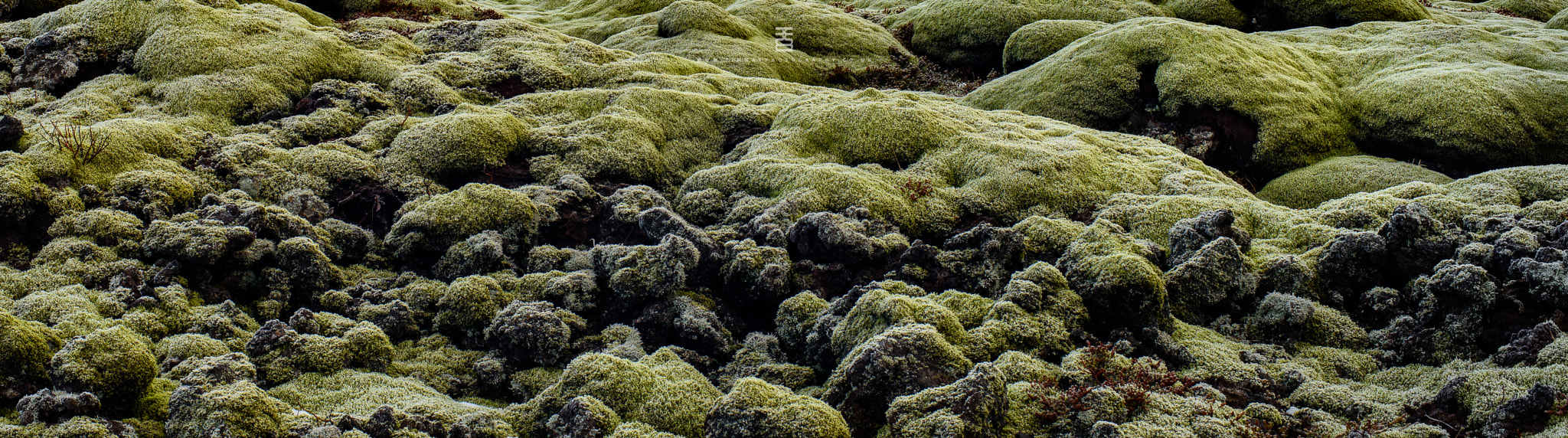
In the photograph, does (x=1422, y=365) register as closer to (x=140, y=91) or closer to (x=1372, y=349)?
(x=1372, y=349)

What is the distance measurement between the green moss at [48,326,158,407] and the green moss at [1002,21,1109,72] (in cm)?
1841

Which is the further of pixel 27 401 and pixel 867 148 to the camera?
pixel 867 148

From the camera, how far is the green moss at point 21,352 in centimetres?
632

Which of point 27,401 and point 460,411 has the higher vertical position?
point 27,401

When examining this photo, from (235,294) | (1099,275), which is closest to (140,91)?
(235,294)

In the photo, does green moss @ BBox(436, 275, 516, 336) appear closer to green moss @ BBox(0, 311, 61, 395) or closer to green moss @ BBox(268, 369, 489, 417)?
green moss @ BBox(268, 369, 489, 417)

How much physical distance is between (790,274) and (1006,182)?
12.2 feet

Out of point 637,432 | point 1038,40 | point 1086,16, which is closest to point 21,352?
point 637,432

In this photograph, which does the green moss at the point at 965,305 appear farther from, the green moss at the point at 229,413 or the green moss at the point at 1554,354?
the green moss at the point at 229,413

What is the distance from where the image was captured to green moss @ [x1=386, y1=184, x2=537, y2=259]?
9.86 m

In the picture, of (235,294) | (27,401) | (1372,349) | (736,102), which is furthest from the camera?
(736,102)

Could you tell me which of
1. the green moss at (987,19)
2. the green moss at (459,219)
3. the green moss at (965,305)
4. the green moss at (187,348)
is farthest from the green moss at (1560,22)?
the green moss at (187,348)

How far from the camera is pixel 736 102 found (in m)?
14.9

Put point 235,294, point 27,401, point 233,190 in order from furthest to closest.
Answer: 1. point 233,190
2. point 235,294
3. point 27,401
